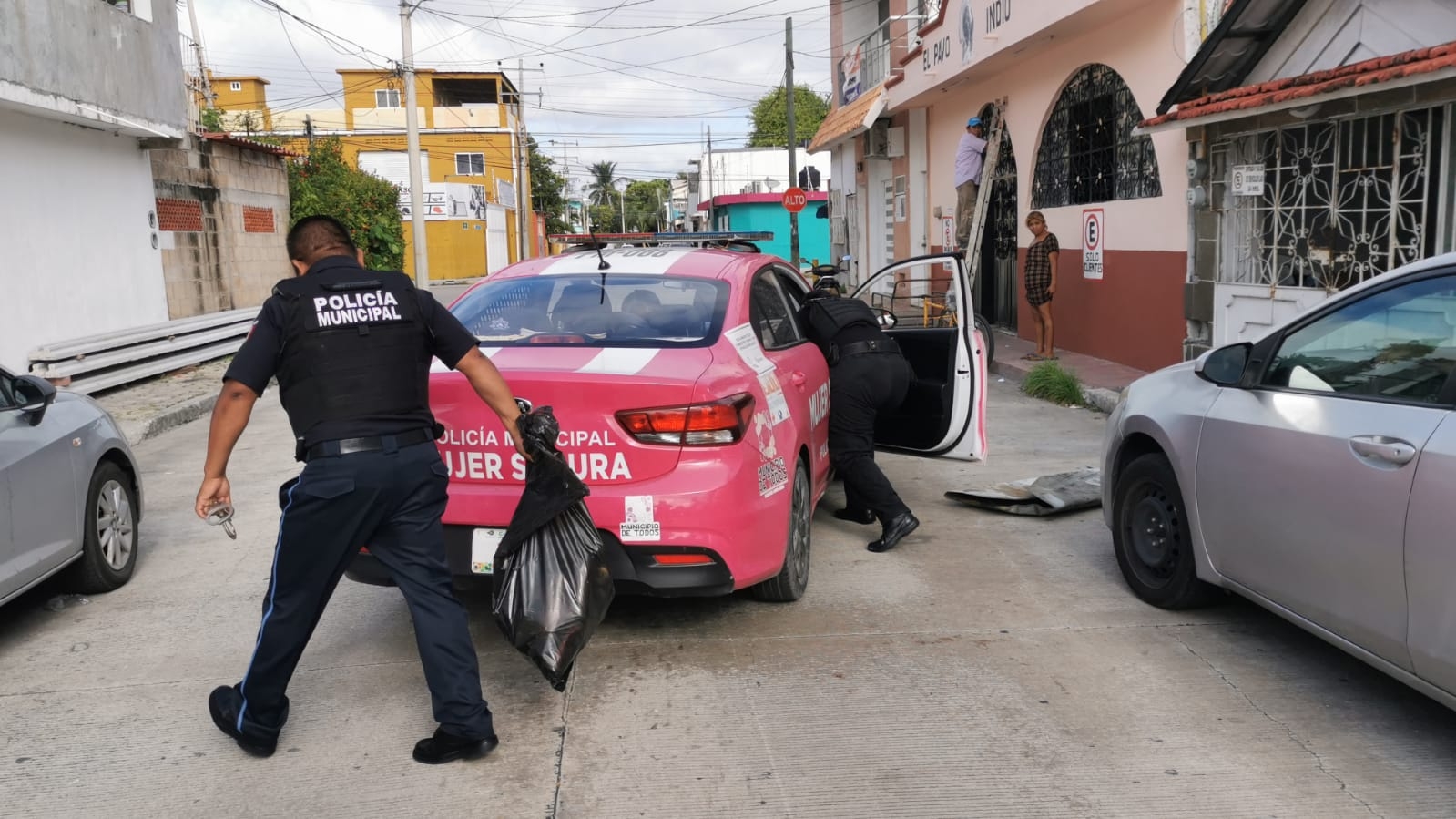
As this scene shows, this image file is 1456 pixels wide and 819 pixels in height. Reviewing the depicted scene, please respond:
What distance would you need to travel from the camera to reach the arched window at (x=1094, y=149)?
38.7 ft

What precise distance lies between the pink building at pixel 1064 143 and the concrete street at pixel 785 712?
6736 millimetres

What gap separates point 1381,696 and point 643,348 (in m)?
3.00

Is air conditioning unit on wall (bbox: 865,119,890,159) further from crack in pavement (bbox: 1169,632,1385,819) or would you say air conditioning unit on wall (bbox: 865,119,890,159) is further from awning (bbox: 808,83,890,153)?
crack in pavement (bbox: 1169,632,1385,819)

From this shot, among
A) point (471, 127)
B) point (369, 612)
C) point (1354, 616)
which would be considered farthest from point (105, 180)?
point (471, 127)

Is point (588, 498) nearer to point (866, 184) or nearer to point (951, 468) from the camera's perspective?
point (951, 468)

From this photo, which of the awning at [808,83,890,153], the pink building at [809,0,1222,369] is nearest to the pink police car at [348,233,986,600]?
the pink building at [809,0,1222,369]

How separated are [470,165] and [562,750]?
2225 inches

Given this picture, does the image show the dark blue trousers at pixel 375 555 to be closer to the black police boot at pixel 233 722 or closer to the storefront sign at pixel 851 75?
the black police boot at pixel 233 722

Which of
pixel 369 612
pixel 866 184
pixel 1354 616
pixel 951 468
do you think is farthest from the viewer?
pixel 866 184

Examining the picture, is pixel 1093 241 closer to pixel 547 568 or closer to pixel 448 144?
pixel 547 568

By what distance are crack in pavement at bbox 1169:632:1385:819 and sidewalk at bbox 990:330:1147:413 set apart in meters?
5.94

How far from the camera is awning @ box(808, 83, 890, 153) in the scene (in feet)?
67.3

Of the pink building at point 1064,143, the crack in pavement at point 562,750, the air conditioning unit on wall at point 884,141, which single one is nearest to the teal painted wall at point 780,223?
the air conditioning unit on wall at point 884,141

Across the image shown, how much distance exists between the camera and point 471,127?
57.4 metres
